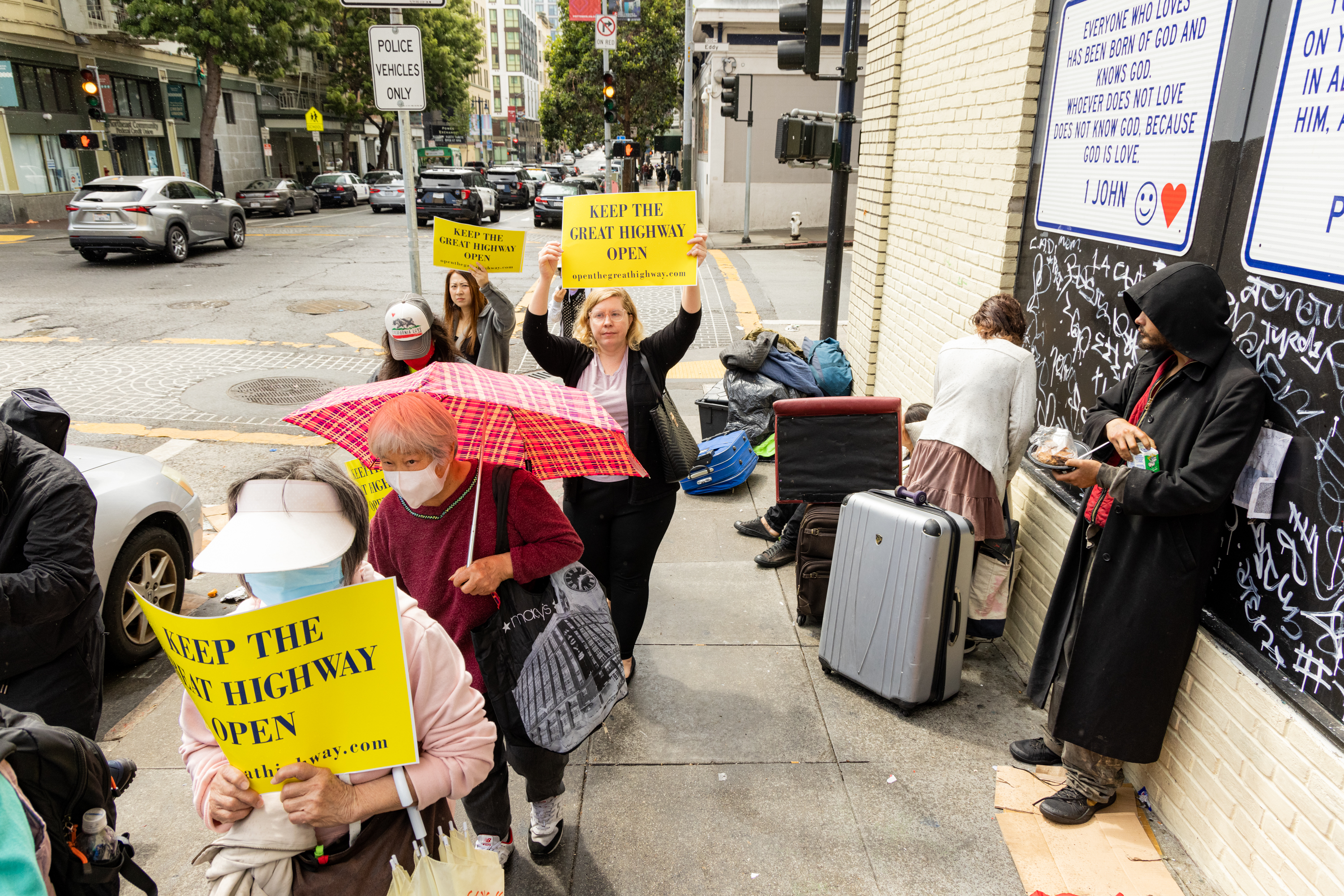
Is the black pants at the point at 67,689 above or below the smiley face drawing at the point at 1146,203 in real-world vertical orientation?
below

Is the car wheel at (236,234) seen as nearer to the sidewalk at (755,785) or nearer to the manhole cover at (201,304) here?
the manhole cover at (201,304)

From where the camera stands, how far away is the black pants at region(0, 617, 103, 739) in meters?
2.87

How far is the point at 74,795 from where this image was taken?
1.95m

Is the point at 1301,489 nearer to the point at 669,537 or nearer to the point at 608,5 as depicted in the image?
the point at 669,537

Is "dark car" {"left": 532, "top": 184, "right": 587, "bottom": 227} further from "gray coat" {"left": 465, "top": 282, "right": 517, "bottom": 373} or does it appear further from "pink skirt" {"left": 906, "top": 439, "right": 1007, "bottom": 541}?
"pink skirt" {"left": 906, "top": 439, "right": 1007, "bottom": 541}

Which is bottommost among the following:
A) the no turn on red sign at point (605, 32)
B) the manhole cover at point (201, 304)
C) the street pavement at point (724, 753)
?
the street pavement at point (724, 753)

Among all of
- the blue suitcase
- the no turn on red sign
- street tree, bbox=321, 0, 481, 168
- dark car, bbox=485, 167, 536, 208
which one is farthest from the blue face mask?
street tree, bbox=321, 0, 481, 168

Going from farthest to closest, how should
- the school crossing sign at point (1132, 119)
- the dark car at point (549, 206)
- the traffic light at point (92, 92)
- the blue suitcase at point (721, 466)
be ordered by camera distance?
1. the dark car at point (549, 206)
2. the traffic light at point (92, 92)
3. the blue suitcase at point (721, 466)
4. the school crossing sign at point (1132, 119)

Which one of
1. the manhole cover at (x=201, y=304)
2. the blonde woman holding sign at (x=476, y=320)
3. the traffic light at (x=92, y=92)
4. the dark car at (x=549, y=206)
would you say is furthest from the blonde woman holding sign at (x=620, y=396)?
the dark car at (x=549, y=206)

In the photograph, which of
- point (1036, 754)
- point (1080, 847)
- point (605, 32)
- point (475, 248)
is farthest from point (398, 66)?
point (605, 32)

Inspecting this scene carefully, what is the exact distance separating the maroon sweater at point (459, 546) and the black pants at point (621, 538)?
3.68 ft

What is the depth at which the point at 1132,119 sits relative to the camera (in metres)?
3.76

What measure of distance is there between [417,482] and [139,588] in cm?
299

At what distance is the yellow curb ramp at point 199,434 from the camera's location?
26.3 feet
